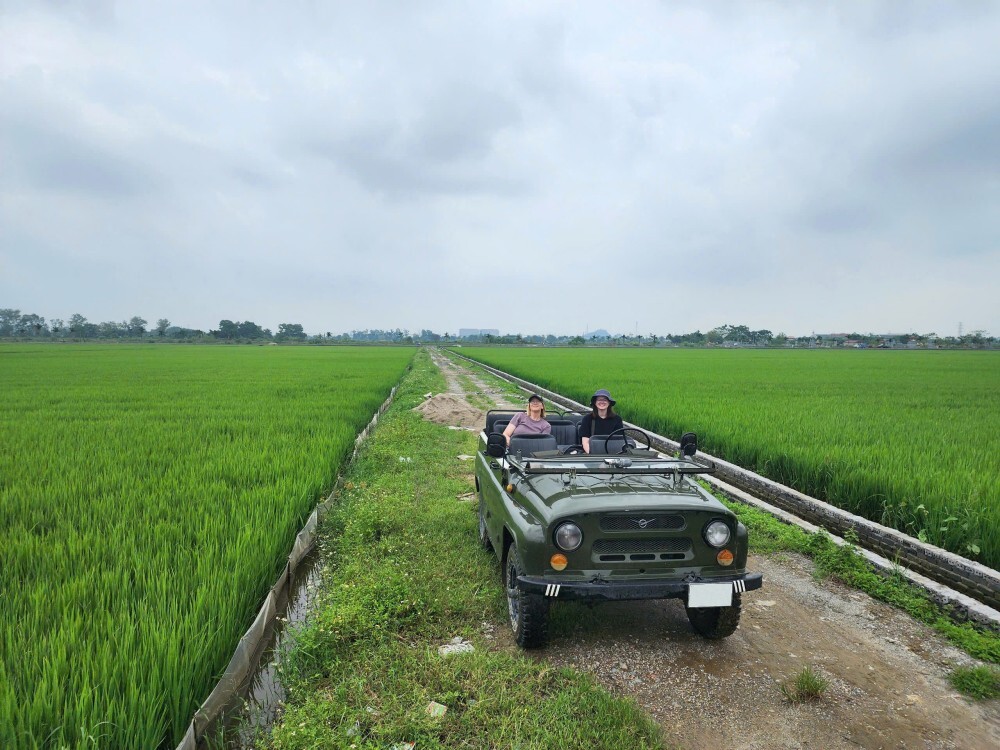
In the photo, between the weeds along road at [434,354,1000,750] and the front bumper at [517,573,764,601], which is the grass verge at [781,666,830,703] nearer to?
the weeds along road at [434,354,1000,750]

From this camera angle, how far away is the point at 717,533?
332 centimetres

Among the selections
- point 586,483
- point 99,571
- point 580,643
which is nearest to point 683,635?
point 580,643

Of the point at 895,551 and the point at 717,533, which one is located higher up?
the point at 717,533

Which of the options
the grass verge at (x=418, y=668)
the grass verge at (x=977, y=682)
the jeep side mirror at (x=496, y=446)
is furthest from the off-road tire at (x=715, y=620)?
the jeep side mirror at (x=496, y=446)

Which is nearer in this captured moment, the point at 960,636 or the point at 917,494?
the point at 960,636

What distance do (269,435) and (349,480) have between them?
2.41m

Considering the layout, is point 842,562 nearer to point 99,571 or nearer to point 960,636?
point 960,636

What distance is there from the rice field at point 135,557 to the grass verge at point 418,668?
1.68 ft

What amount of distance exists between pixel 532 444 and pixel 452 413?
770cm

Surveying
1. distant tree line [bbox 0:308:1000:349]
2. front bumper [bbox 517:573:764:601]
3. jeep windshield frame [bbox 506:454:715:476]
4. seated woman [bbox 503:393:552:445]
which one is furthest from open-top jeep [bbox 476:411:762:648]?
distant tree line [bbox 0:308:1000:349]

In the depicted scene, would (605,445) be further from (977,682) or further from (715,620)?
(977,682)

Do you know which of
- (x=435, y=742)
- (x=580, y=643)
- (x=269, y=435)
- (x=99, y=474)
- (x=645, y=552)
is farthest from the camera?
(x=269, y=435)

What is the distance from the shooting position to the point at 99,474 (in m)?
6.23

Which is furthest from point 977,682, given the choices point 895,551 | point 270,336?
point 270,336
